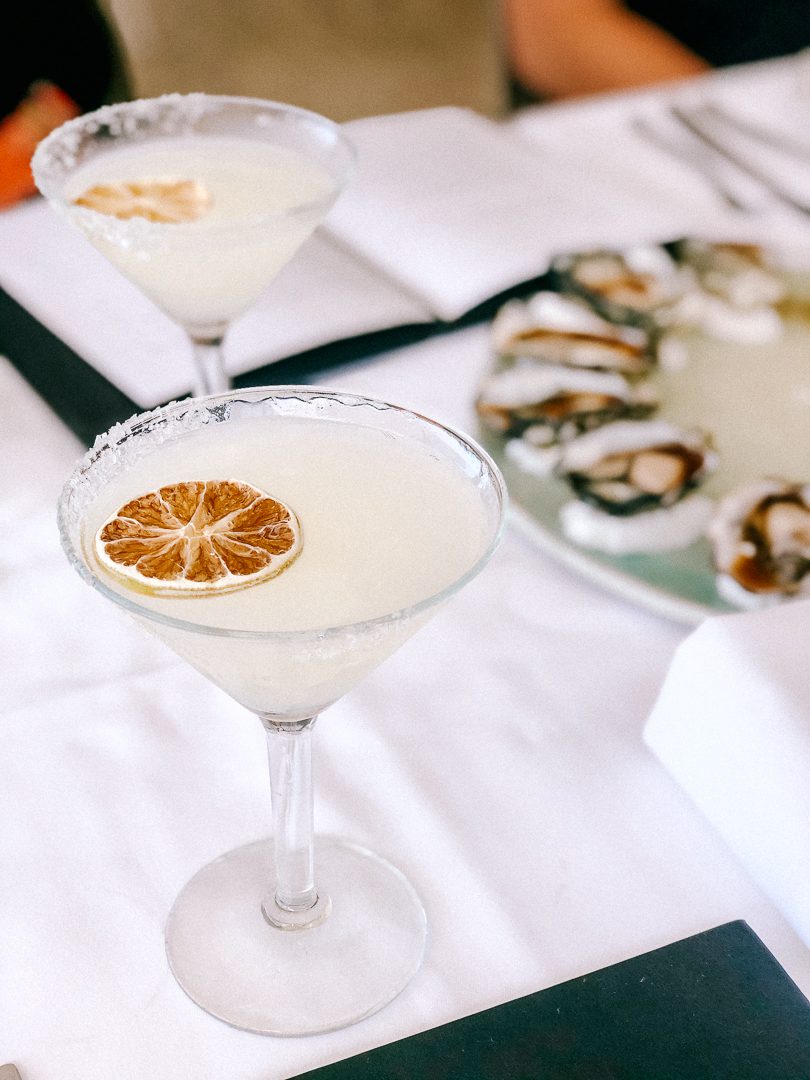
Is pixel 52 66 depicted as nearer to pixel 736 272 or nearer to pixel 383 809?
pixel 736 272

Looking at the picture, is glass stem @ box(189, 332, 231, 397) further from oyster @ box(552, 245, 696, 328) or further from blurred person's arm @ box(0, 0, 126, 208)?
blurred person's arm @ box(0, 0, 126, 208)

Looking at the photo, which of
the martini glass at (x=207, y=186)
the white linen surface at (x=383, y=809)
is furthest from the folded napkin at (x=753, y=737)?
the martini glass at (x=207, y=186)

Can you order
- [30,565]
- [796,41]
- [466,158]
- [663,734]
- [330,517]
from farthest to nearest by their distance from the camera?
[796,41] < [466,158] < [30,565] < [663,734] < [330,517]

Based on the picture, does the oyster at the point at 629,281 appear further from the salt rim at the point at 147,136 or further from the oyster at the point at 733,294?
the salt rim at the point at 147,136

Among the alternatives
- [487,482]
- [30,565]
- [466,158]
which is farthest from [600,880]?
[466,158]

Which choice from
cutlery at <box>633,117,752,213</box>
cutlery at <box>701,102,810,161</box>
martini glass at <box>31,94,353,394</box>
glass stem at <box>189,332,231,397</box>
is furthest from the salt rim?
cutlery at <box>701,102,810,161</box>

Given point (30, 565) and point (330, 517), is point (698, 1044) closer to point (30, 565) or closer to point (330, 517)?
point (330, 517)

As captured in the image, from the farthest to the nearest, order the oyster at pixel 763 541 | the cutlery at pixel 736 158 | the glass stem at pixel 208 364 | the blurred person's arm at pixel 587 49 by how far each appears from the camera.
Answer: the blurred person's arm at pixel 587 49
the cutlery at pixel 736 158
the glass stem at pixel 208 364
the oyster at pixel 763 541

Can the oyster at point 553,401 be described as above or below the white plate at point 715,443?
above
